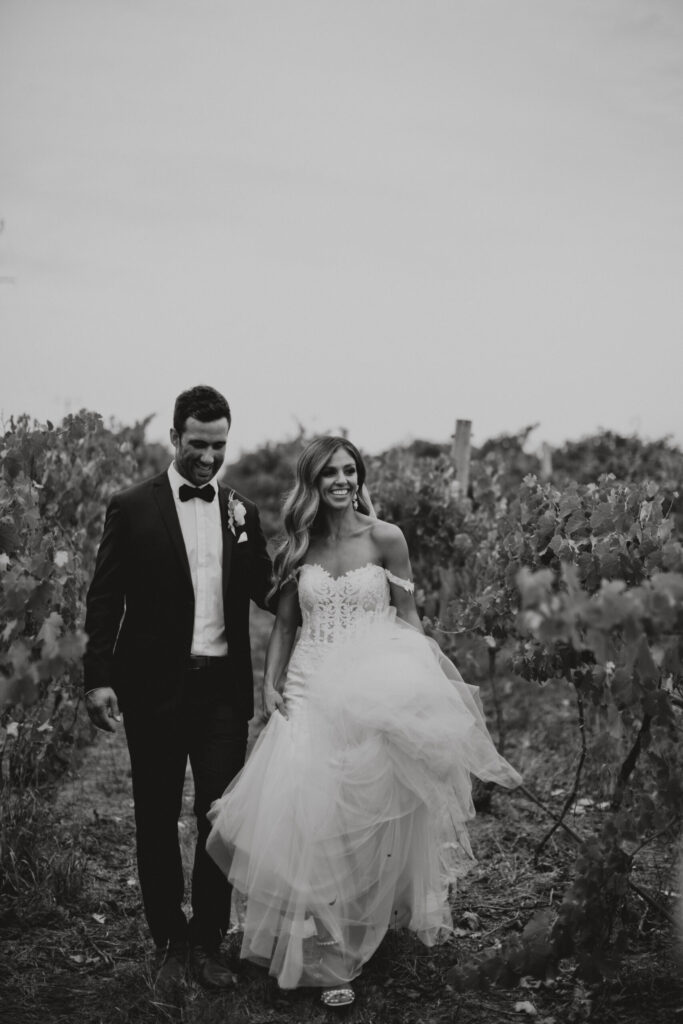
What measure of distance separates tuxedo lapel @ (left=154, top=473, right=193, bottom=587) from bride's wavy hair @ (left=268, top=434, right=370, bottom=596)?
492 mm

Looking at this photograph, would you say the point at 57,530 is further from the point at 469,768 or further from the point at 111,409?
the point at 111,409

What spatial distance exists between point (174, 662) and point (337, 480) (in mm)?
1069

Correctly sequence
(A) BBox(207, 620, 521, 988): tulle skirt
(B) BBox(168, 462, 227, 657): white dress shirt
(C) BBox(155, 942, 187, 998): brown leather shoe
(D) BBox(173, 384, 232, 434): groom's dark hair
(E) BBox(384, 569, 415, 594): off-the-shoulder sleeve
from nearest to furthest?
1. (A) BBox(207, 620, 521, 988): tulle skirt
2. (C) BBox(155, 942, 187, 998): brown leather shoe
3. (D) BBox(173, 384, 232, 434): groom's dark hair
4. (B) BBox(168, 462, 227, 657): white dress shirt
5. (E) BBox(384, 569, 415, 594): off-the-shoulder sleeve

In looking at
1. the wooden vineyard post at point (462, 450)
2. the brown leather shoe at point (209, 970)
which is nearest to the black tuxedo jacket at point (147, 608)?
the brown leather shoe at point (209, 970)

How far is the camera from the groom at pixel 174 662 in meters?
3.71

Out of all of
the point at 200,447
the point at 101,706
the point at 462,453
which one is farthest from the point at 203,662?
the point at 462,453

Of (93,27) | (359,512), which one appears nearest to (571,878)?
(359,512)

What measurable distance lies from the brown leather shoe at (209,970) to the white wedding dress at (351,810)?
0.45 feet

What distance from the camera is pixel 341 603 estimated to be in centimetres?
397

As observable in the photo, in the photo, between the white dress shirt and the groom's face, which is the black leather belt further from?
the groom's face

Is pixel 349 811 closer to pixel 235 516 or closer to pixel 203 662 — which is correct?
pixel 203 662

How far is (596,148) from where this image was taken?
8.40 metres

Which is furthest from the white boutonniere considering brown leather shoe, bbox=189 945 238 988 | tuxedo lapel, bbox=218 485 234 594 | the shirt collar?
brown leather shoe, bbox=189 945 238 988

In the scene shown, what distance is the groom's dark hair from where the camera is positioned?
3707 mm
